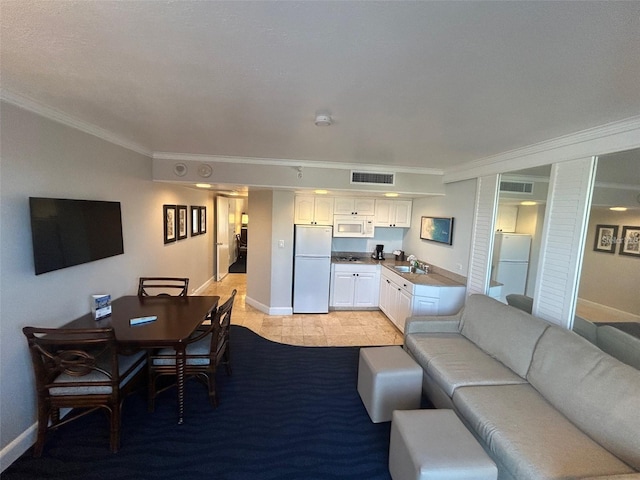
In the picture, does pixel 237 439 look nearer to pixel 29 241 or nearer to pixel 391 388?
pixel 391 388

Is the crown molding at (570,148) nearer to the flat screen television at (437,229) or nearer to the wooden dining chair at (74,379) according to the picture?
the flat screen television at (437,229)

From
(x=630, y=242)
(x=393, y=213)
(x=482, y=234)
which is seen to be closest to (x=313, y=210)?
(x=393, y=213)

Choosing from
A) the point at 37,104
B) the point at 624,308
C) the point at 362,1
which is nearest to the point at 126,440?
the point at 37,104

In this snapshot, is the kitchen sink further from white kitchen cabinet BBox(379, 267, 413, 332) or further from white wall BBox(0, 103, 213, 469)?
white wall BBox(0, 103, 213, 469)

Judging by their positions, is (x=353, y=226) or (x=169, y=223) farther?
(x=353, y=226)

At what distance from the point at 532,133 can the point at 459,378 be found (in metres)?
2.08

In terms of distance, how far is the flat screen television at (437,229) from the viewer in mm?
4121

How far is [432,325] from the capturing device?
3.04 m

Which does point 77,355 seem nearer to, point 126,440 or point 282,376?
point 126,440

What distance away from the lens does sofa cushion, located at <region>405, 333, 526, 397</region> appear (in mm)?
2197

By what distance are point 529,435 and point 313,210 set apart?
12.4 feet

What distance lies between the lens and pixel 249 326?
4.23 m

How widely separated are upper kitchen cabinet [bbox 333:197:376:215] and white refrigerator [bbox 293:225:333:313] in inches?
18.3

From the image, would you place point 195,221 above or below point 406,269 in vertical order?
above
